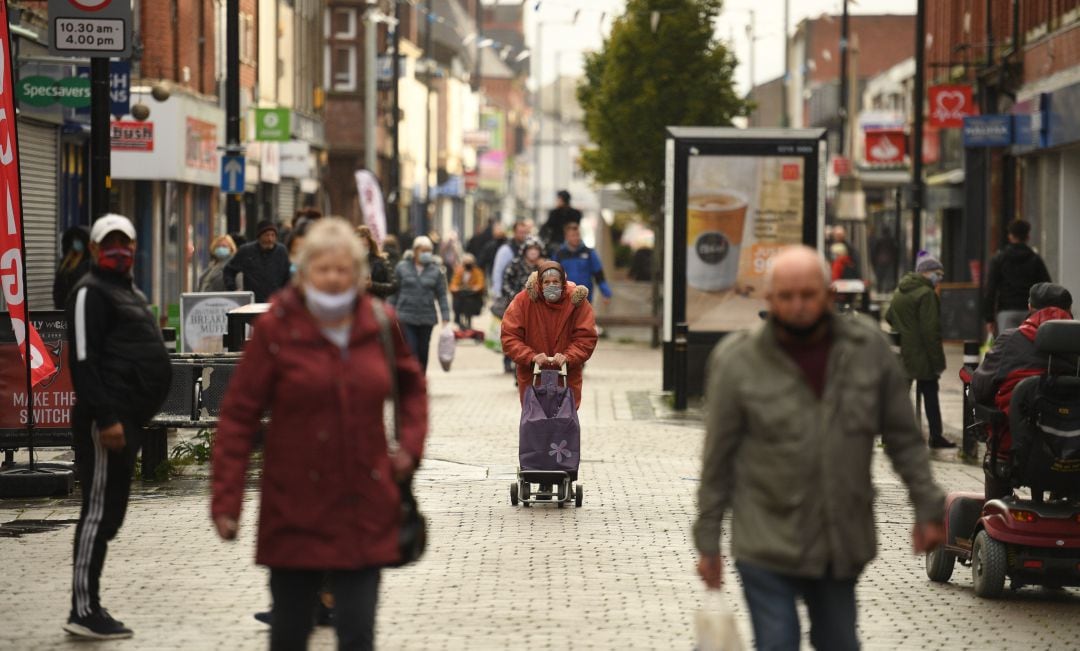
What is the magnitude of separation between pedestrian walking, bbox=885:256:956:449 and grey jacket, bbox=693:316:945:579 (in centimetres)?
1178

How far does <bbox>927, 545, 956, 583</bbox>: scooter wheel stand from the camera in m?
10.2

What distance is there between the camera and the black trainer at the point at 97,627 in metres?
8.41

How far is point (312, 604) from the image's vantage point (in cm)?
607

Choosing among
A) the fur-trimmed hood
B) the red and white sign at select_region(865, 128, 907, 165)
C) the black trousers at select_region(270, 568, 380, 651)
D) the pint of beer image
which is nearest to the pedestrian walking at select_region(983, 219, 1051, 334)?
the pint of beer image

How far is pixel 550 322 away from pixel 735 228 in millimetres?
8294

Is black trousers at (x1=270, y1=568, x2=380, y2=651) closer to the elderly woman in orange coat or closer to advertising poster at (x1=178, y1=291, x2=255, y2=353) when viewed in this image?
the elderly woman in orange coat

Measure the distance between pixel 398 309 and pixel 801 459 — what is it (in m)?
15.4

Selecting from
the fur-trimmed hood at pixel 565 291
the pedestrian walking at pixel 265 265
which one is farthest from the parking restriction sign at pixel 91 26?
the pedestrian walking at pixel 265 265

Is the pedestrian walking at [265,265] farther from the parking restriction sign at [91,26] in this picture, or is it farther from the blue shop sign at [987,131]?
the blue shop sign at [987,131]

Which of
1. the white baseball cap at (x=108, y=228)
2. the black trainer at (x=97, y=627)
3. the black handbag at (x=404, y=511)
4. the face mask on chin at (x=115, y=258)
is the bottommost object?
the black trainer at (x=97, y=627)

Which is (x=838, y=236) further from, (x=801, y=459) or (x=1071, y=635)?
(x=801, y=459)

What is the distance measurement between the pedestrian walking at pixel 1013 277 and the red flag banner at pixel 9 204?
11581mm

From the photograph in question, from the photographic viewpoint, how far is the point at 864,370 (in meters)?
5.86

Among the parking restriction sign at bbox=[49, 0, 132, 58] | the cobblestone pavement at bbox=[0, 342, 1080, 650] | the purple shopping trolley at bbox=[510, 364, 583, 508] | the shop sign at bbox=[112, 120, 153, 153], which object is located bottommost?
the cobblestone pavement at bbox=[0, 342, 1080, 650]
